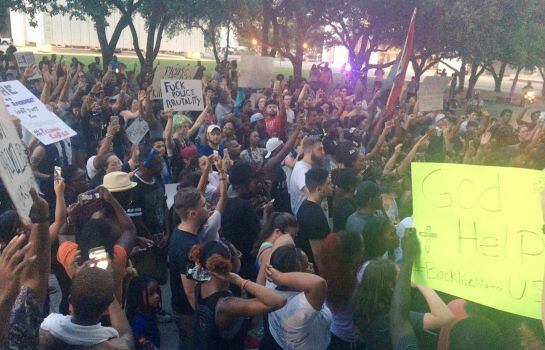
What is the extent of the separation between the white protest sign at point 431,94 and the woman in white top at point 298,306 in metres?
6.92

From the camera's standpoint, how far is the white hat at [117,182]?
442 centimetres

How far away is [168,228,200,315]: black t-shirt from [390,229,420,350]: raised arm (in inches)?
59.8

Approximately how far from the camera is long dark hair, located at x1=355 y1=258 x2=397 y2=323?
3072 mm

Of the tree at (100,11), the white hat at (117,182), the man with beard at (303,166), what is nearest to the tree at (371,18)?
the tree at (100,11)

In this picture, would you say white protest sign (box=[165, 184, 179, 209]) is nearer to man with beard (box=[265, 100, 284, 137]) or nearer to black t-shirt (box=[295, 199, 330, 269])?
black t-shirt (box=[295, 199, 330, 269])

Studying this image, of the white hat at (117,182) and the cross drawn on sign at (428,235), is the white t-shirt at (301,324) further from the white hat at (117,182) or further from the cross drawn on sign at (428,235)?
the white hat at (117,182)

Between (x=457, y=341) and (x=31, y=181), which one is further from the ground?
(x=31, y=181)

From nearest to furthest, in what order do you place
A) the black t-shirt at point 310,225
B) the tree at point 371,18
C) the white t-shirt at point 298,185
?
the black t-shirt at point 310,225 < the white t-shirt at point 298,185 < the tree at point 371,18

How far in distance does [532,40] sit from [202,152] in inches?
823

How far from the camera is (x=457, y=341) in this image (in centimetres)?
291

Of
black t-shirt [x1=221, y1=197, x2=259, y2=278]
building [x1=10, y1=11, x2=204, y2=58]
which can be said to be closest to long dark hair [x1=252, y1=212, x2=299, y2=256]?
black t-shirt [x1=221, y1=197, x2=259, y2=278]

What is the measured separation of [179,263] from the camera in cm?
374

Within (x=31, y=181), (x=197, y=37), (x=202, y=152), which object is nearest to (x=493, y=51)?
(x=202, y=152)

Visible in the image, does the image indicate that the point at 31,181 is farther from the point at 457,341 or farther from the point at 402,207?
the point at 402,207
